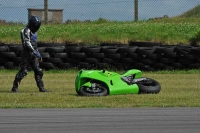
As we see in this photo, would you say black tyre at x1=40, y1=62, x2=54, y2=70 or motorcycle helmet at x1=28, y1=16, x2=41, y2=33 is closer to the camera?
motorcycle helmet at x1=28, y1=16, x2=41, y2=33

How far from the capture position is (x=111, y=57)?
1928 centimetres

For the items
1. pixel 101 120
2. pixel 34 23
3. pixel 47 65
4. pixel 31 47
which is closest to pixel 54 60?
pixel 47 65

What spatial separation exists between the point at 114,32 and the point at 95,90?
1118 cm

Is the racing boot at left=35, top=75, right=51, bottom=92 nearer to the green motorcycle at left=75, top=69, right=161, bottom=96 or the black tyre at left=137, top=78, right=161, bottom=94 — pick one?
the green motorcycle at left=75, top=69, right=161, bottom=96

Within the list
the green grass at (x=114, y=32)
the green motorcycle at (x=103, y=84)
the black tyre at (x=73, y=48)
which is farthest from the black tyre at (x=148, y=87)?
the green grass at (x=114, y=32)

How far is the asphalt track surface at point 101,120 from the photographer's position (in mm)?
8453

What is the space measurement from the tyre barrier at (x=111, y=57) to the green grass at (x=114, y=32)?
288 cm

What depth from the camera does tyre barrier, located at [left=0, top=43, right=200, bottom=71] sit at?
18.9 m

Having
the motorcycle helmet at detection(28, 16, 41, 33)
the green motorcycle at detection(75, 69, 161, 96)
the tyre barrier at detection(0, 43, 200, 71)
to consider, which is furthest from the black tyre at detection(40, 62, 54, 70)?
the green motorcycle at detection(75, 69, 161, 96)

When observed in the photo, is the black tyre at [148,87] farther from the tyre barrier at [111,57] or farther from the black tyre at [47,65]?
the black tyre at [47,65]

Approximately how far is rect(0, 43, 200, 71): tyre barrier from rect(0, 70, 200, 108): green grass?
1568 millimetres

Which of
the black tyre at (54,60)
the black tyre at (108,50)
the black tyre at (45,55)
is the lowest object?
the black tyre at (54,60)

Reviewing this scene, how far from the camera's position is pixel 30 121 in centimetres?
925

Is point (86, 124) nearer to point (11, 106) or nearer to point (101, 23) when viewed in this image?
point (11, 106)
